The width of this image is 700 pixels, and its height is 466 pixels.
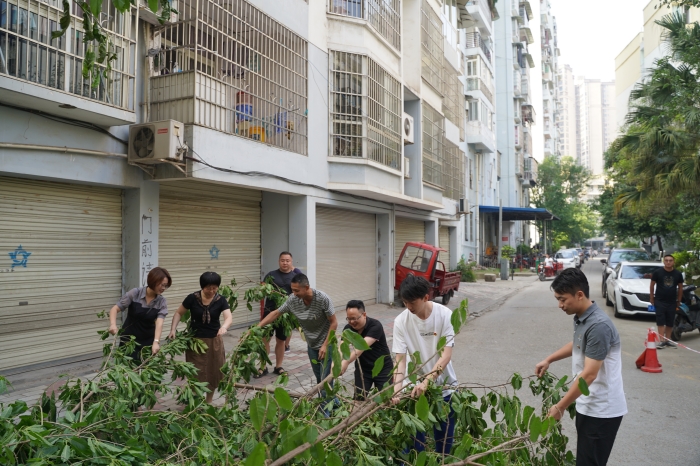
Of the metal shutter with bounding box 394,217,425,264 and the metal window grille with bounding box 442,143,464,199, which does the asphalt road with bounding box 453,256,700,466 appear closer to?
the metal shutter with bounding box 394,217,425,264

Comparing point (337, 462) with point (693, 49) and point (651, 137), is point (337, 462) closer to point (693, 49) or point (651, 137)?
point (693, 49)

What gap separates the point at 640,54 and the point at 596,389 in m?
46.3

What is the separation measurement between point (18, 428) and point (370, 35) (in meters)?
11.9

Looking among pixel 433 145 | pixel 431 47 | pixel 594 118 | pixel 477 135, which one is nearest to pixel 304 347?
pixel 433 145

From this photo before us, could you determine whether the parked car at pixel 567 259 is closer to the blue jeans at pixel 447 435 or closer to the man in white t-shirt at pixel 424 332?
the man in white t-shirt at pixel 424 332

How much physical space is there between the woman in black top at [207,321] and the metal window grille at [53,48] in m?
2.43

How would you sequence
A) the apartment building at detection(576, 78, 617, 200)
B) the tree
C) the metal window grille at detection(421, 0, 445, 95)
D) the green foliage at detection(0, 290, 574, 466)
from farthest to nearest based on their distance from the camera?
the apartment building at detection(576, 78, 617, 200) < the tree < the metal window grille at detection(421, 0, 445, 95) < the green foliage at detection(0, 290, 574, 466)

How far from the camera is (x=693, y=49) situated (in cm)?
1283

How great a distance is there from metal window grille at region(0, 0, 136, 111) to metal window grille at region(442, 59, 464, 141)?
1482 centimetres

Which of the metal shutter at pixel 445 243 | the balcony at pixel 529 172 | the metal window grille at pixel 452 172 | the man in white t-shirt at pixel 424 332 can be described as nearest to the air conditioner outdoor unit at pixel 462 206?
the metal window grille at pixel 452 172

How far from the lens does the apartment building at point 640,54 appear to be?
1410 inches

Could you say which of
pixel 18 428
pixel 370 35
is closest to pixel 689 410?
pixel 18 428

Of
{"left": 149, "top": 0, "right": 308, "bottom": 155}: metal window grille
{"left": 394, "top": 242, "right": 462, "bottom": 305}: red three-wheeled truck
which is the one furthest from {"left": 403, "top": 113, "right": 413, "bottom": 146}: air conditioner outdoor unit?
{"left": 149, "top": 0, "right": 308, "bottom": 155}: metal window grille

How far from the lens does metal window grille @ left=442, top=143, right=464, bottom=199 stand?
20.5 meters
